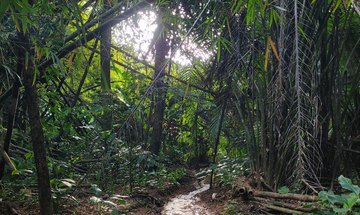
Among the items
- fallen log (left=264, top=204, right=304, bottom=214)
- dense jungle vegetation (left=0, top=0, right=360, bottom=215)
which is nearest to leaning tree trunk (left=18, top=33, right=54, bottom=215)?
dense jungle vegetation (left=0, top=0, right=360, bottom=215)

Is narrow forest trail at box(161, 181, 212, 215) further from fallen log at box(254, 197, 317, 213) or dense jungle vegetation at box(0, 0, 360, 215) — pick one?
fallen log at box(254, 197, 317, 213)

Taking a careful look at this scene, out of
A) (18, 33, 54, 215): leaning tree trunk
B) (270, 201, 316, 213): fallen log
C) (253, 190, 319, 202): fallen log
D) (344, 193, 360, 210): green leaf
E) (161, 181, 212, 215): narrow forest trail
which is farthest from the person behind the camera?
(161, 181, 212, 215): narrow forest trail

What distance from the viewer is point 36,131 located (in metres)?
3.18

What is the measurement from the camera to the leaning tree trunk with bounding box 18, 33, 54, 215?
3.10 m

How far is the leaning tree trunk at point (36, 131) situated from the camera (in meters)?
3.10

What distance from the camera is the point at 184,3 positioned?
4.29 metres

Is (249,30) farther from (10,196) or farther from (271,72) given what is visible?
(10,196)

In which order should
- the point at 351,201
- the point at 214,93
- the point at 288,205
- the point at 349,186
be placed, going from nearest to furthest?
the point at 351,201
the point at 349,186
the point at 288,205
the point at 214,93

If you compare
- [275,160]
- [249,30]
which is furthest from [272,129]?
[249,30]

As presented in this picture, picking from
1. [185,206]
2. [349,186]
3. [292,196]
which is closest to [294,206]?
[292,196]

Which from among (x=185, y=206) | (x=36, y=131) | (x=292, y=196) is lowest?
(x=185, y=206)

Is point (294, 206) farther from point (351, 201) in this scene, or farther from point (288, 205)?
point (351, 201)

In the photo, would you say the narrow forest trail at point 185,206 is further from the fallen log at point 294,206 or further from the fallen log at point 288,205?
the fallen log at point 294,206

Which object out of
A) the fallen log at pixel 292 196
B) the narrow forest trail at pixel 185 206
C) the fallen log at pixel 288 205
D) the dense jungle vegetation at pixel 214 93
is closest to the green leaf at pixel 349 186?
the dense jungle vegetation at pixel 214 93
